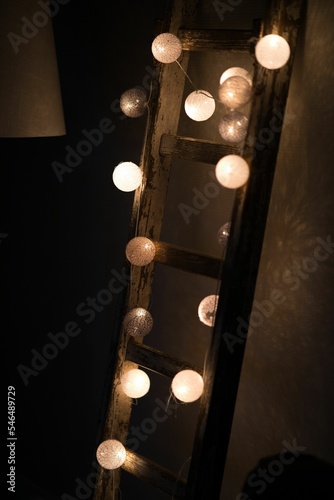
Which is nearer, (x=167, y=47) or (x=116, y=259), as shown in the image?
(x=167, y=47)

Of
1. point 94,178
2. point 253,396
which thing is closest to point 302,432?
point 253,396

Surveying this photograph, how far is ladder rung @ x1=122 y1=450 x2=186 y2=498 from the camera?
1.35m

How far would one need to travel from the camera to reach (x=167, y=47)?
1.29 metres

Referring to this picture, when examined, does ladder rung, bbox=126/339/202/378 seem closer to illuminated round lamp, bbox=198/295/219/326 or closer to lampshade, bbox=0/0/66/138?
illuminated round lamp, bbox=198/295/219/326

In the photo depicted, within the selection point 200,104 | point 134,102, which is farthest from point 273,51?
point 134,102

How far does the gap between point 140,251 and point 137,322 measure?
20 centimetres

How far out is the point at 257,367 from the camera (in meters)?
1.46

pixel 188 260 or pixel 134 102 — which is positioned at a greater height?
pixel 134 102

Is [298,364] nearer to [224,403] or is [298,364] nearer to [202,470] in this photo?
[224,403]

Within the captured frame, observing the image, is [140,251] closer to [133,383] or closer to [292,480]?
[133,383]

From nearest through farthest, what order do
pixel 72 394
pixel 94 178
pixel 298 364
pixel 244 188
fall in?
pixel 244 188 → pixel 298 364 → pixel 94 178 → pixel 72 394

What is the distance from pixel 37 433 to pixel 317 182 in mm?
1470

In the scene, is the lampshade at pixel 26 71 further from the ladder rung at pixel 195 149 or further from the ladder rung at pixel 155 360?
the ladder rung at pixel 155 360

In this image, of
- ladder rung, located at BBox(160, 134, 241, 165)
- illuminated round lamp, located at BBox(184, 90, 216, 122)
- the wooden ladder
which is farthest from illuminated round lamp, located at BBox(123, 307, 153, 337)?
illuminated round lamp, located at BBox(184, 90, 216, 122)
